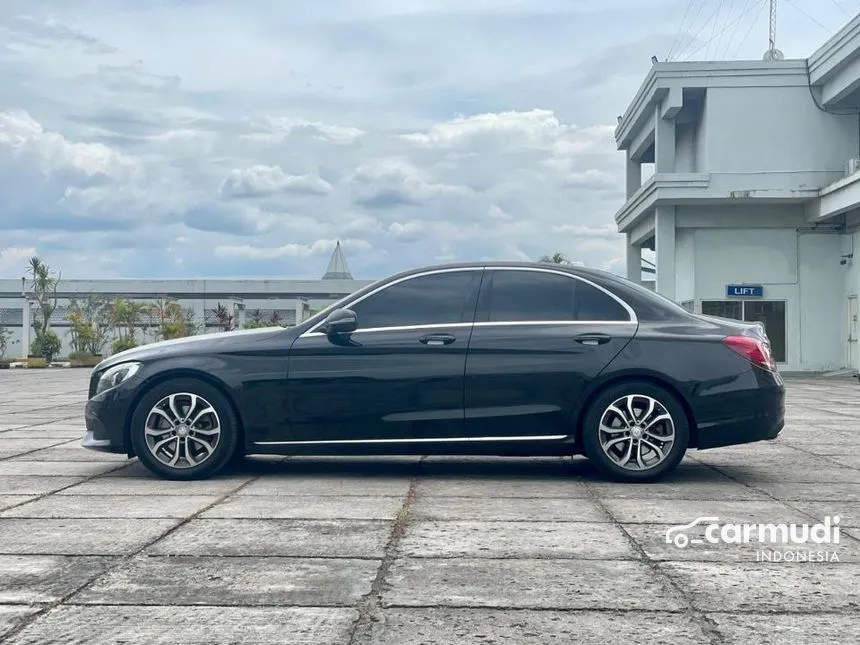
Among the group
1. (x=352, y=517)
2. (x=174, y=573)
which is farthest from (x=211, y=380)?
(x=174, y=573)

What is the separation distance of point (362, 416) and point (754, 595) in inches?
140

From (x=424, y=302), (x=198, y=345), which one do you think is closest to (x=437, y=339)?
(x=424, y=302)

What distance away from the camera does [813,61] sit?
2831 cm

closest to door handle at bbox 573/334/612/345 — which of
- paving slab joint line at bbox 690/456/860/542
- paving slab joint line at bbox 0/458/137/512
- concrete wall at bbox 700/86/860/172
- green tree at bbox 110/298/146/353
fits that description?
paving slab joint line at bbox 690/456/860/542

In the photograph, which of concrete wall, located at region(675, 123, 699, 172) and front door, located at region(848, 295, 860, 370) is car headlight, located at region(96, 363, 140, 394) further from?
concrete wall, located at region(675, 123, 699, 172)

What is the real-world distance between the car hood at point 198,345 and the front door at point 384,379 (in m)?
0.34

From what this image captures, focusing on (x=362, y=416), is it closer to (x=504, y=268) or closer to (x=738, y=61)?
(x=504, y=268)

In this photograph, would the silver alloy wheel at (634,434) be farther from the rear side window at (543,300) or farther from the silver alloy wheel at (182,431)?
the silver alloy wheel at (182,431)

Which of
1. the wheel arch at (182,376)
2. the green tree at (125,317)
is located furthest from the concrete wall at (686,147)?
the wheel arch at (182,376)

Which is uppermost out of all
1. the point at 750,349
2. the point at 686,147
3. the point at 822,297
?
the point at 686,147

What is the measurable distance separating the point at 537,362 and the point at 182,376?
2514 mm

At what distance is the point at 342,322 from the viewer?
23.2 feet

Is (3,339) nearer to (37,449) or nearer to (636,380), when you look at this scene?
(37,449)

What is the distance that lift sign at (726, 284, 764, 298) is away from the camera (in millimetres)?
30109
